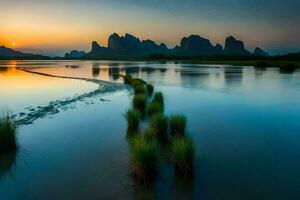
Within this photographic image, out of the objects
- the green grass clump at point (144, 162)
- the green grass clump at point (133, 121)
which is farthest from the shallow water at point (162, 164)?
the green grass clump at point (133, 121)

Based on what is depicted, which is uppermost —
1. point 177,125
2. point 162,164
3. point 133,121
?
point 177,125

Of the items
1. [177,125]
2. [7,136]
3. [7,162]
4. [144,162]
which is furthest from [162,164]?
[7,136]

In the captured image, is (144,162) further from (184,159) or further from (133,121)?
(133,121)

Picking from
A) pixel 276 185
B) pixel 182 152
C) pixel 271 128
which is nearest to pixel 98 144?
pixel 182 152

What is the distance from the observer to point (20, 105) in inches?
906

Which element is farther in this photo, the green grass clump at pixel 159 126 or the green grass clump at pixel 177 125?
the green grass clump at pixel 177 125

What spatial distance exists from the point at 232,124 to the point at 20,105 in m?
15.4

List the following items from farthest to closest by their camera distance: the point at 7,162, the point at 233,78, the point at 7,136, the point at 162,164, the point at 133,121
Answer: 1. the point at 233,78
2. the point at 133,121
3. the point at 7,136
4. the point at 7,162
5. the point at 162,164

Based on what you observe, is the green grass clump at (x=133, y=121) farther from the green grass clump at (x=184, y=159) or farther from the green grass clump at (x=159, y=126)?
the green grass clump at (x=184, y=159)

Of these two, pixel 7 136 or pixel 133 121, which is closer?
pixel 7 136

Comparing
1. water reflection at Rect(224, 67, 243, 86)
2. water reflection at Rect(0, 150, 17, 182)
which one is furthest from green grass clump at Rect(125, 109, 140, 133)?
water reflection at Rect(224, 67, 243, 86)

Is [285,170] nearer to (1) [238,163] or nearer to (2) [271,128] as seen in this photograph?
(1) [238,163]

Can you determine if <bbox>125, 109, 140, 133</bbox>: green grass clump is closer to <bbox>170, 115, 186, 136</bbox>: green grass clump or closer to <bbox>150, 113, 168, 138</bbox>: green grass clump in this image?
<bbox>150, 113, 168, 138</bbox>: green grass clump

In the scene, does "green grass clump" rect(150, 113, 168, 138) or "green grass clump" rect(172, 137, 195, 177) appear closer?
"green grass clump" rect(172, 137, 195, 177)
